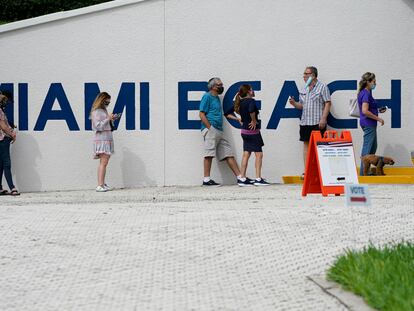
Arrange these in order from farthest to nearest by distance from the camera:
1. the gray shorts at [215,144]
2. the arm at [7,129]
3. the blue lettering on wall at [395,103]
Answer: the blue lettering on wall at [395,103] → the gray shorts at [215,144] → the arm at [7,129]

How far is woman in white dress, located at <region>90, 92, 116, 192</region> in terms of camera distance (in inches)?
643

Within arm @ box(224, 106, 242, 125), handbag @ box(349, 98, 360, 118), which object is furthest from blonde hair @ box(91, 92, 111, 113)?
handbag @ box(349, 98, 360, 118)

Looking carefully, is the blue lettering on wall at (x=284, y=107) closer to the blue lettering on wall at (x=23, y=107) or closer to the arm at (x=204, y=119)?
the arm at (x=204, y=119)

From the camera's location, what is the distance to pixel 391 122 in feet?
56.0

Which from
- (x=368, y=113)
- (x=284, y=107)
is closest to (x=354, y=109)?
(x=368, y=113)

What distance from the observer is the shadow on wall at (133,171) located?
17.3 metres

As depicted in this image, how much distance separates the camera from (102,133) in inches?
650

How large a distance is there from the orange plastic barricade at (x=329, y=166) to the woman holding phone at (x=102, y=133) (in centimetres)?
412

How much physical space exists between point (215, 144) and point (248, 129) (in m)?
0.76

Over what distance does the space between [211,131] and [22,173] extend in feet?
11.1

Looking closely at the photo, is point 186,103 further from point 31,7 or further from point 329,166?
point 31,7

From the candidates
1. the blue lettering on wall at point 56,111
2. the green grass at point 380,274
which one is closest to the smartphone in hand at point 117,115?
the blue lettering on wall at point 56,111

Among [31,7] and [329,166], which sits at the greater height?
[31,7]

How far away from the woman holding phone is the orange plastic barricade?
162 inches
